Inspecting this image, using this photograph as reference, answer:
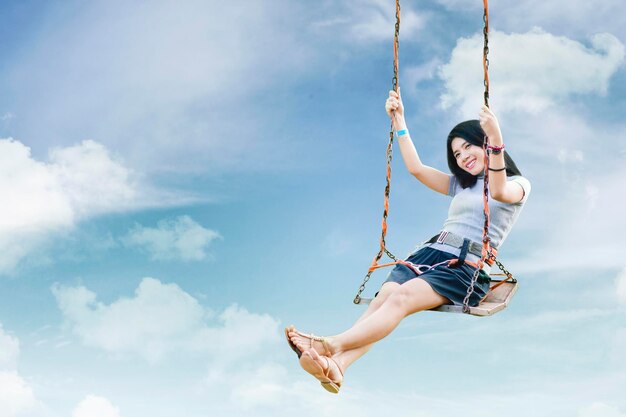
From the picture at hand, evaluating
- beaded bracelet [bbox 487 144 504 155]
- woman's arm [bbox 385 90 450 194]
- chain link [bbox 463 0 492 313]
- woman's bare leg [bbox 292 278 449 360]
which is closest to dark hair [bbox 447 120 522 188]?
woman's arm [bbox 385 90 450 194]

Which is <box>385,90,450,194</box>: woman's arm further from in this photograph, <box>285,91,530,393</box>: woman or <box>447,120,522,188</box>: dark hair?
<box>447,120,522,188</box>: dark hair

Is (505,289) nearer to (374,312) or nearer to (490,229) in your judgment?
(490,229)

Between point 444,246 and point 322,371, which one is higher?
point 444,246

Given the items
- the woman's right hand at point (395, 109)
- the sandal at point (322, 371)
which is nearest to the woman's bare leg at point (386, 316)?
the sandal at point (322, 371)

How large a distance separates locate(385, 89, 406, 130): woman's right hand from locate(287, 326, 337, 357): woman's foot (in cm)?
192

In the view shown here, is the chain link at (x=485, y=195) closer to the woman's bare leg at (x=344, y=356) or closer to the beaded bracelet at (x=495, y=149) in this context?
the beaded bracelet at (x=495, y=149)

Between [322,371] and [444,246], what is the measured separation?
135 centimetres

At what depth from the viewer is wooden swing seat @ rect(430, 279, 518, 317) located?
17.7 feet

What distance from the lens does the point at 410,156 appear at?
642 cm

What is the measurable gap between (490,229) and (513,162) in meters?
0.57

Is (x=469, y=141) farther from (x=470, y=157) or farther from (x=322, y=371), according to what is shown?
(x=322, y=371)

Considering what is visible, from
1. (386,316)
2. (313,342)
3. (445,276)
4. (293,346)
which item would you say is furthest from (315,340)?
(445,276)

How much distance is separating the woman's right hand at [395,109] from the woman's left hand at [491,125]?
1.03m

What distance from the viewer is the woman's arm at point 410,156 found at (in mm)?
6344
